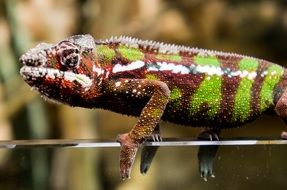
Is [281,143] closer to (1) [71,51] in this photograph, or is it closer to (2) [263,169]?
(2) [263,169]

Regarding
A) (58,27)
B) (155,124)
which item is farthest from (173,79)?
(58,27)

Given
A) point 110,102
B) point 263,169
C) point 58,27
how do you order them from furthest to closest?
point 58,27 < point 110,102 < point 263,169

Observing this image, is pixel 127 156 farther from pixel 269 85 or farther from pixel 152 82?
pixel 269 85

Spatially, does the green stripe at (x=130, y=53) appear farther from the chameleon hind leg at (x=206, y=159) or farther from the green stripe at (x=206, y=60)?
the chameleon hind leg at (x=206, y=159)

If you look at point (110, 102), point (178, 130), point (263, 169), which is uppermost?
point (110, 102)

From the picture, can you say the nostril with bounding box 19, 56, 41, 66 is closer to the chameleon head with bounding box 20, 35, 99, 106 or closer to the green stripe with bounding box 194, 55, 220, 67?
the chameleon head with bounding box 20, 35, 99, 106

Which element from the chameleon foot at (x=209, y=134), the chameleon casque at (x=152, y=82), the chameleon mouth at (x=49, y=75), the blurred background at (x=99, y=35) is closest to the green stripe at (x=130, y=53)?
the chameleon casque at (x=152, y=82)
